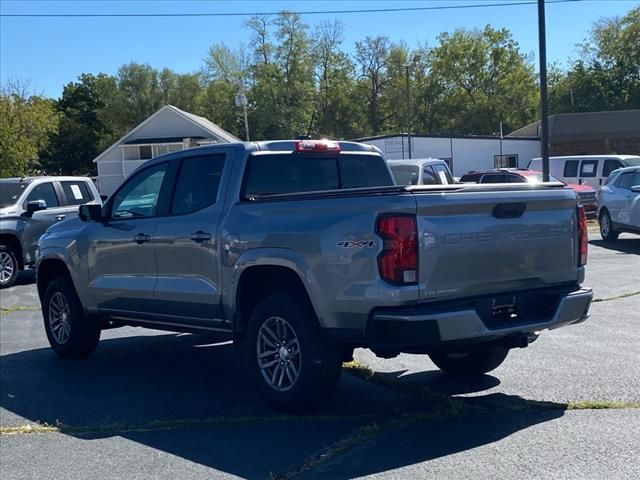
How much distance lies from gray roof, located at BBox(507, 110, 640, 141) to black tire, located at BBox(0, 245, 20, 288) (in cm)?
4384

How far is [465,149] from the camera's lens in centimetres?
5175

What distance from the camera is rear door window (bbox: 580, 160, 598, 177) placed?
2759 cm

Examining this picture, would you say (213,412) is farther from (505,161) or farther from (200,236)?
(505,161)

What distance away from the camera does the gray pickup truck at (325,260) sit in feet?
18.4

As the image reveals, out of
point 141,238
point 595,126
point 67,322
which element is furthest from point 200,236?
point 595,126

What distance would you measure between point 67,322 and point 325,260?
4144 mm

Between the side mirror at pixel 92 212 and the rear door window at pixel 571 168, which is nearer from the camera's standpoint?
the side mirror at pixel 92 212

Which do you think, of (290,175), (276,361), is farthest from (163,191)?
(276,361)

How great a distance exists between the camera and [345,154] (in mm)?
7750

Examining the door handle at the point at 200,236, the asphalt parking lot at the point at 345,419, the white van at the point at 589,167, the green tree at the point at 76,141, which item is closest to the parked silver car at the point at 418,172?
the asphalt parking lot at the point at 345,419

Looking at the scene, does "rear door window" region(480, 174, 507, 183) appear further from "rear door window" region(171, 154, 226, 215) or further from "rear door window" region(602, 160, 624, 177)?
"rear door window" region(171, 154, 226, 215)

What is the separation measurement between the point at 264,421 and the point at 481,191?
2275mm

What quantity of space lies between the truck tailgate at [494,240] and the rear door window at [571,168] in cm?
2268

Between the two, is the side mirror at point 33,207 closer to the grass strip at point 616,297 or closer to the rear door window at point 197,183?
the rear door window at point 197,183
